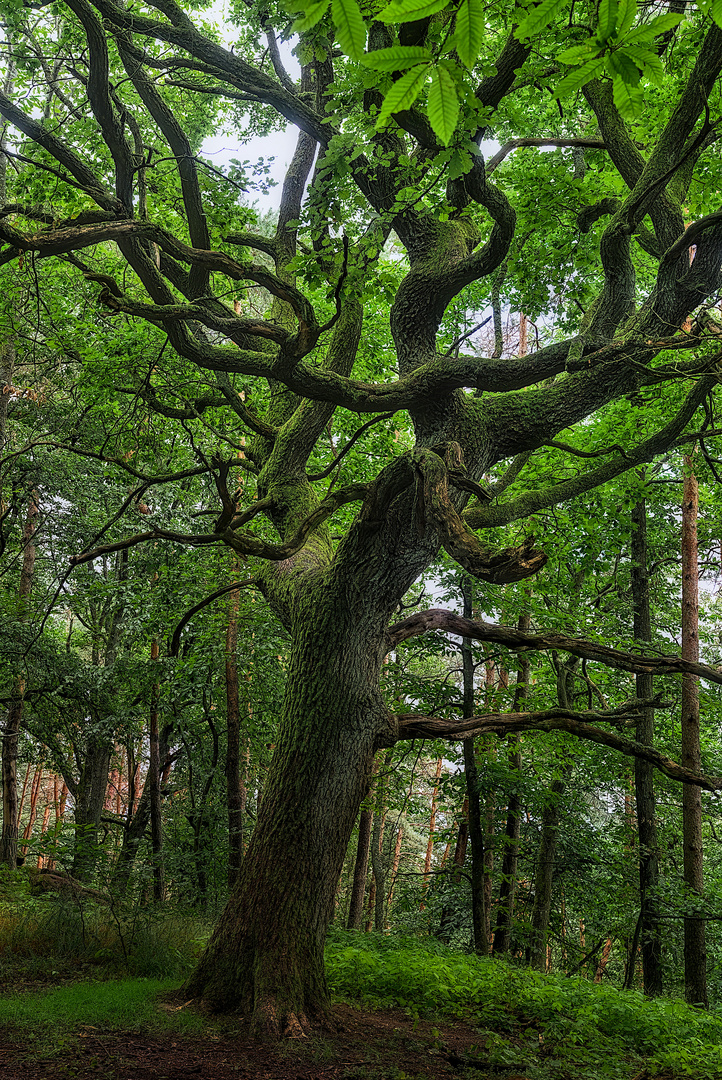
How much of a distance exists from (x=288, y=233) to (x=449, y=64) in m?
6.33

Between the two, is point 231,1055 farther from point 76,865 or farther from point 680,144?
point 680,144

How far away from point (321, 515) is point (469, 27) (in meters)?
4.06

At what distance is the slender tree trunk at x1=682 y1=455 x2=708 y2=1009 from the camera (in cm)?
805

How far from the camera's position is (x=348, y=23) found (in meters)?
1.26

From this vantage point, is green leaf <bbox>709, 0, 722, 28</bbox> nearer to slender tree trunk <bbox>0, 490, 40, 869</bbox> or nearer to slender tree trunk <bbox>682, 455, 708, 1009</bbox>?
slender tree trunk <bbox>682, 455, 708, 1009</bbox>

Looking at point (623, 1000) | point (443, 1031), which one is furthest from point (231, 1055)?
point (623, 1000)

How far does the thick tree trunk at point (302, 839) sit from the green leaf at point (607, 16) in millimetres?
4345

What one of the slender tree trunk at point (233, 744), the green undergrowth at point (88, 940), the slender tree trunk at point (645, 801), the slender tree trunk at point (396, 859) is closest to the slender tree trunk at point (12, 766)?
the slender tree trunk at point (233, 744)

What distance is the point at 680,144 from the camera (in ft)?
16.2

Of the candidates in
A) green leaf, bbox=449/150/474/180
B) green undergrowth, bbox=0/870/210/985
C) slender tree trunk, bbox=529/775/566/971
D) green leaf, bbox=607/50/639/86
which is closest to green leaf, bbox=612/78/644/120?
green leaf, bbox=607/50/639/86

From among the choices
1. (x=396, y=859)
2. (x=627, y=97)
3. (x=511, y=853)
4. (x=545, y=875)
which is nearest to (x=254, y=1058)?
(x=627, y=97)

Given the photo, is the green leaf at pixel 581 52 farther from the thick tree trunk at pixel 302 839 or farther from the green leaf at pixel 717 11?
the thick tree trunk at pixel 302 839

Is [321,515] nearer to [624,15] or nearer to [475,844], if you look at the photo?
[624,15]

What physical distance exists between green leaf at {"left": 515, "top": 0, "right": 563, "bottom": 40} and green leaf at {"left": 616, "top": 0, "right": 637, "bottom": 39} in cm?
14
